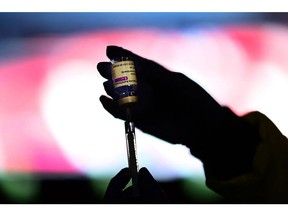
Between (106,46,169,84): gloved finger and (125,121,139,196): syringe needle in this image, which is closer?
(125,121,139,196): syringe needle

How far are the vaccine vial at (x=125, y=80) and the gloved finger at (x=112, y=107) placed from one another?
3.1 inches

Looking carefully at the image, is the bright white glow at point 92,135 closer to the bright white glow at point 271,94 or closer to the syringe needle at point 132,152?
the syringe needle at point 132,152

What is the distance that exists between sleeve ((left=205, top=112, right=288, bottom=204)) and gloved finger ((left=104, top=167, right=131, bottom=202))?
24 centimetres

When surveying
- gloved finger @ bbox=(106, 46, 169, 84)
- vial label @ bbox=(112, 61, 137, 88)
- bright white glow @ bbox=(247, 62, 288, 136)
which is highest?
gloved finger @ bbox=(106, 46, 169, 84)

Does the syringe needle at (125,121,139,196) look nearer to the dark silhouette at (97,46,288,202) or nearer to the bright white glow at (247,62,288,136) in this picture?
the dark silhouette at (97,46,288,202)

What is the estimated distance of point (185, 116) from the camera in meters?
1.31

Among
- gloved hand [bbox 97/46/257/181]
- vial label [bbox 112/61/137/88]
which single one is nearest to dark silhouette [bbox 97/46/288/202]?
gloved hand [bbox 97/46/257/181]

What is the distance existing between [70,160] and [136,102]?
0.26 metres

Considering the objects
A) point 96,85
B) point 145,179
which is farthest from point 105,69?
point 145,179

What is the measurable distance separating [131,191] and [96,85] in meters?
0.34

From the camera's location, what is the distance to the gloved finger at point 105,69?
1290 mm

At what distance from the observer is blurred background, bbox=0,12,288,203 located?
125 cm

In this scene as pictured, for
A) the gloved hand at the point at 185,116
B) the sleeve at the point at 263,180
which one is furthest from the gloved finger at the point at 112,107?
the sleeve at the point at 263,180
